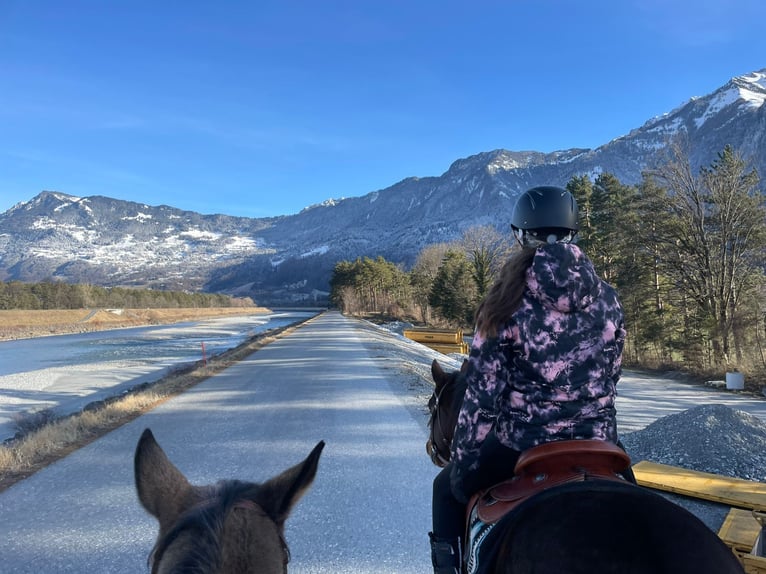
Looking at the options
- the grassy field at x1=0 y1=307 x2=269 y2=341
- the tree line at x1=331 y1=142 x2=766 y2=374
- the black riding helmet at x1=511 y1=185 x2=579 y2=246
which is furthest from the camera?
the grassy field at x1=0 y1=307 x2=269 y2=341

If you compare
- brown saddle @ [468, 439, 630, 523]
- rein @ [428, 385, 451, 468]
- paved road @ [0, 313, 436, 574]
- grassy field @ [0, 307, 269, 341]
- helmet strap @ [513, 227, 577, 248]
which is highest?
helmet strap @ [513, 227, 577, 248]

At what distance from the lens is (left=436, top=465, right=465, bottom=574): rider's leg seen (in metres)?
2.32

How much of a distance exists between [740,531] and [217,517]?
4.10 m

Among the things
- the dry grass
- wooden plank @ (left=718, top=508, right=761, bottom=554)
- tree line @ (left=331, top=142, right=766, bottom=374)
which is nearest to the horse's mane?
wooden plank @ (left=718, top=508, right=761, bottom=554)

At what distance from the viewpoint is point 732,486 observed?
4.80m

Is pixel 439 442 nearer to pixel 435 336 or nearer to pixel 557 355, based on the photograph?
pixel 557 355

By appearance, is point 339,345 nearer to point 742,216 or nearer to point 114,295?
point 742,216

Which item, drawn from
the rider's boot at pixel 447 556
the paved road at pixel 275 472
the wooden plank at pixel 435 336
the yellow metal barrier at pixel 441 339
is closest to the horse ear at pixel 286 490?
the rider's boot at pixel 447 556

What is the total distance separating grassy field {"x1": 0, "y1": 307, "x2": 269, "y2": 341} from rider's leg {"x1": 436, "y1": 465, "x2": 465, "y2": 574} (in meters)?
69.7

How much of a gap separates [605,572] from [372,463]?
18.7 ft

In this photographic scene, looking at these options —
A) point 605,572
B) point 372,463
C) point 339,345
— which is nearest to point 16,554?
point 372,463

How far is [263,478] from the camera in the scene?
19.2ft

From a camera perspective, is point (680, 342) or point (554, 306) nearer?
point (554, 306)

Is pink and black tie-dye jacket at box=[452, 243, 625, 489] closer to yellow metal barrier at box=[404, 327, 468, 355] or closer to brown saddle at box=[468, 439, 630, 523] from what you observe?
brown saddle at box=[468, 439, 630, 523]
